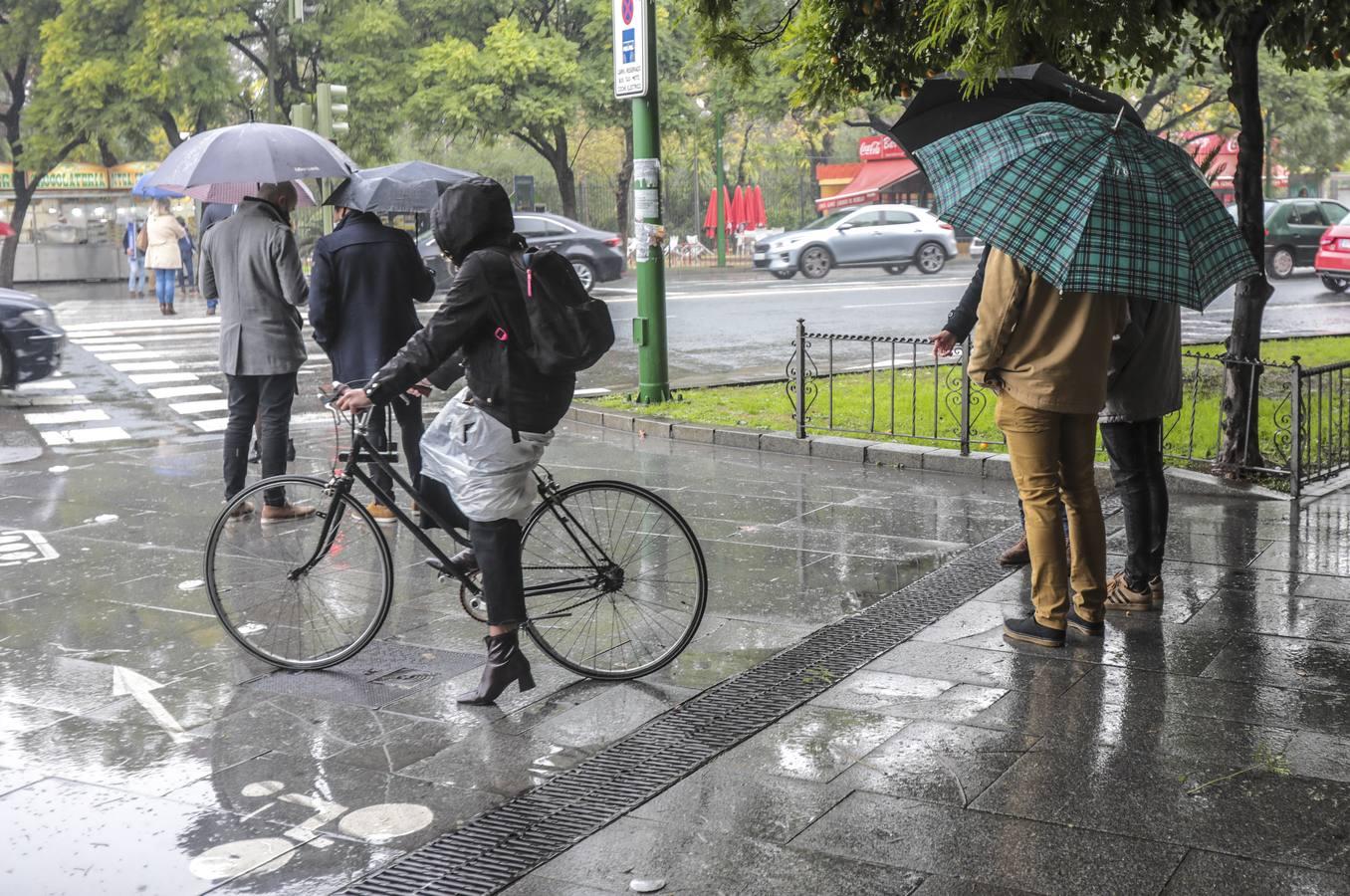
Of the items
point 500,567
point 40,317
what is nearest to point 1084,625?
point 500,567

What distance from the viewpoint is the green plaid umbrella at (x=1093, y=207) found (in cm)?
507

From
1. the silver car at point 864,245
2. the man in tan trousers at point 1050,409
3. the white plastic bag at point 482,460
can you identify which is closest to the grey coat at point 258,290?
the white plastic bag at point 482,460

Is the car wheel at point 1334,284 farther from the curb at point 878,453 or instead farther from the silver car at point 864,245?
the curb at point 878,453

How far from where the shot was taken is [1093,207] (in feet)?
16.7

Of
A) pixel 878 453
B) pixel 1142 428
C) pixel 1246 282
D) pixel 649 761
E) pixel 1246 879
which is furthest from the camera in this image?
pixel 878 453

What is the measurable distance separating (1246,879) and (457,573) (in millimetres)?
2895

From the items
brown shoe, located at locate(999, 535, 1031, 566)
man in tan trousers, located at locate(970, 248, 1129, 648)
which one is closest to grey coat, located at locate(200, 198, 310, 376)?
brown shoe, located at locate(999, 535, 1031, 566)

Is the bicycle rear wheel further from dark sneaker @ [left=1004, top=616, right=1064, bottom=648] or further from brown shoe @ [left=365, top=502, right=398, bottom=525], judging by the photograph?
brown shoe @ [left=365, top=502, right=398, bottom=525]

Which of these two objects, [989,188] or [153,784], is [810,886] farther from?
[989,188]

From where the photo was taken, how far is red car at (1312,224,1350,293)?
76.9ft

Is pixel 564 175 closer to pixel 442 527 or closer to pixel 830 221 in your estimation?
pixel 830 221

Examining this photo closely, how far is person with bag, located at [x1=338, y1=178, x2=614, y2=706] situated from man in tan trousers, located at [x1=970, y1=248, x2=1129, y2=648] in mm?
1435

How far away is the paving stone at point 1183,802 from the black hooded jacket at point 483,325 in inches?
76.6

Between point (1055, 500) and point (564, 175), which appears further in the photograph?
point (564, 175)
